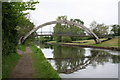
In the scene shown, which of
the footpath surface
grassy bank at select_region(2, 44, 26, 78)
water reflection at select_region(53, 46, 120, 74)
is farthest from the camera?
water reflection at select_region(53, 46, 120, 74)

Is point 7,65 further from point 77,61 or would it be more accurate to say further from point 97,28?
point 97,28

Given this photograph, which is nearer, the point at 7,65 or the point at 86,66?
the point at 7,65

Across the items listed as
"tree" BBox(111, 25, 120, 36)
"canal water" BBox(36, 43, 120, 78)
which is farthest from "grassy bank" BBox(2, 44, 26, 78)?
"tree" BBox(111, 25, 120, 36)

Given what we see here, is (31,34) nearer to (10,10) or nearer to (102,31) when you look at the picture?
(102,31)

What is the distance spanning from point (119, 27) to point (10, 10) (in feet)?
241

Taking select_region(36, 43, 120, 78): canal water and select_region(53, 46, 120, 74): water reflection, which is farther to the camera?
select_region(53, 46, 120, 74): water reflection

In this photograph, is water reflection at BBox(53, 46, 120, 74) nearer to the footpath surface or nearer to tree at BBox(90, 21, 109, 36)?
the footpath surface

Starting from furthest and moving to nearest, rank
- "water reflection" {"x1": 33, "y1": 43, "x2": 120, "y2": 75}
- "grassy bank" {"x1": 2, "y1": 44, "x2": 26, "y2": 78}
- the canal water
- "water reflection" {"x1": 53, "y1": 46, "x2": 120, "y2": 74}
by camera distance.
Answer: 1. "water reflection" {"x1": 33, "y1": 43, "x2": 120, "y2": 75}
2. "water reflection" {"x1": 53, "y1": 46, "x2": 120, "y2": 74}
3. the canal water
4. "grassy bank" {"x1": 2, "y1": 44, "x2": 26, "y2": 78}

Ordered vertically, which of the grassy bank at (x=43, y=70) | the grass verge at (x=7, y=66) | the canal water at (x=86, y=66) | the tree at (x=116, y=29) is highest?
the tree at (x=116, y=29)

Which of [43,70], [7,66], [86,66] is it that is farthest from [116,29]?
[7,66]

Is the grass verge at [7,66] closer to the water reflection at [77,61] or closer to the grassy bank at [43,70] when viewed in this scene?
the grassy bank at [43,70]

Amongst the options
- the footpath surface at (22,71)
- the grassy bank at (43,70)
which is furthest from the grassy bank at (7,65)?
the grassy bank at (43,70)

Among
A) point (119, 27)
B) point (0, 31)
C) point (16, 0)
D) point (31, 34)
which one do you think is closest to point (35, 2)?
point (16, 0)

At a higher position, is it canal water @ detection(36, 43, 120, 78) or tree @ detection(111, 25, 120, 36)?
tree @ detection(111, 25, 120, 36)
